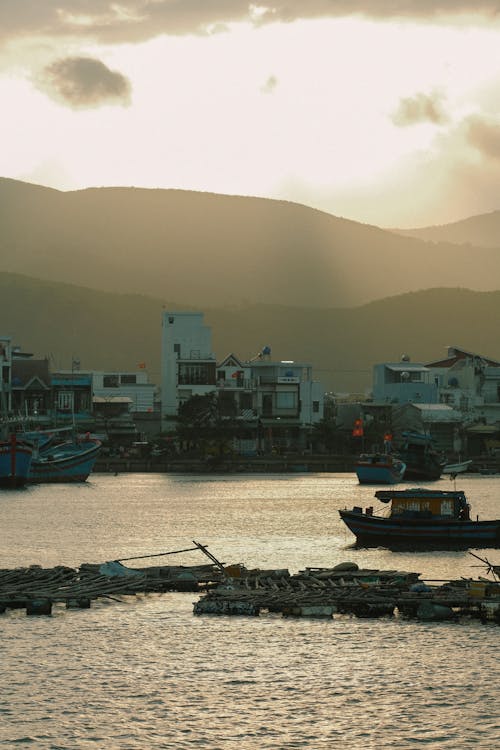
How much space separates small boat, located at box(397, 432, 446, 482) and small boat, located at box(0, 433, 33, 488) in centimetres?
3238

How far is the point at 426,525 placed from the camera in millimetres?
65312

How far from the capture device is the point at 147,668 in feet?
133

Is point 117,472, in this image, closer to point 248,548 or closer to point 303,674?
point 248,548

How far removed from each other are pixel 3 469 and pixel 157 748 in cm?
8691

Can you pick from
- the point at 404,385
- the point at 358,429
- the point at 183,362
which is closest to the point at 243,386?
the point at 183,362

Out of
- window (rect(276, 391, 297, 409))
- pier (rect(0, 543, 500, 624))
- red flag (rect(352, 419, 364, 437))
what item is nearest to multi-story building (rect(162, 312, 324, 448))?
window (rect(276, 391, 297, 409))

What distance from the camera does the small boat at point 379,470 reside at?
120125mm

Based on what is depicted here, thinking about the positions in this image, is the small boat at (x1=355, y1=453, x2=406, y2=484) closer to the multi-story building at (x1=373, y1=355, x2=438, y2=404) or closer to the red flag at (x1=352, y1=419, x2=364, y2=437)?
the red flag at (x1=352, y1=419, x2=364, y2=437)

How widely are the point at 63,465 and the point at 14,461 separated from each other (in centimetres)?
1168

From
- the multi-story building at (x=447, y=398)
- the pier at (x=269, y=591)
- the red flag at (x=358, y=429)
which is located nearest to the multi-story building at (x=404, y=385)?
the multi-story building at (x=447, y=398)

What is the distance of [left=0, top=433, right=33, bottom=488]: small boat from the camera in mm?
115000

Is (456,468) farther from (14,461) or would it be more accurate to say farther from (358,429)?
(14,461)

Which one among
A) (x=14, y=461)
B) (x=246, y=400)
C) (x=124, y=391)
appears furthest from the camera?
(x=124, y=391)

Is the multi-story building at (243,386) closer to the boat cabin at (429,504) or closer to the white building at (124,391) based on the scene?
the white building at (124,391)
